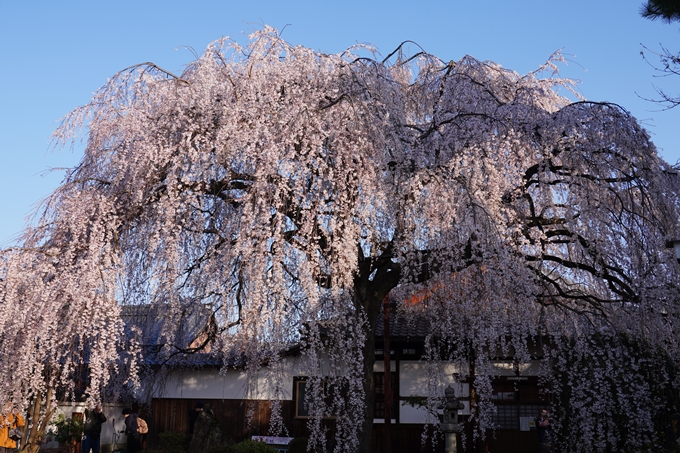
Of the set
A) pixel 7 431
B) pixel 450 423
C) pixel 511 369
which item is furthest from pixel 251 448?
pixel 511 369

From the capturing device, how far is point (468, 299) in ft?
32.8

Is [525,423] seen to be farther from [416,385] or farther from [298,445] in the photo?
[298,445]

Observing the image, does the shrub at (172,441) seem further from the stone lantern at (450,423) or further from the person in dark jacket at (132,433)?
the stone lantern at (450,423)

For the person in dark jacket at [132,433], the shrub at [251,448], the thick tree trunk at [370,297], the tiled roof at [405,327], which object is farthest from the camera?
the tiled roof at [405,327]

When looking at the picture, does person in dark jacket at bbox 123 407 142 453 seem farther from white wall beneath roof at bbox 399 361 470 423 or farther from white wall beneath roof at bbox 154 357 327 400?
white wall beneath roof at bbox 399 361 470 423

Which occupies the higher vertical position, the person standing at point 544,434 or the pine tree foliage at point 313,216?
the pine tree foliage at point 313,216

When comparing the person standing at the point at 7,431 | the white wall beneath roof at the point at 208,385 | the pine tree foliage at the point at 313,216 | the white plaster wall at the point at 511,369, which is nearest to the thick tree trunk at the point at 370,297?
the pine tree foliage at the point at 313,216

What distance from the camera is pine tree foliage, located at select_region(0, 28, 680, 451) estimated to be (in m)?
7.79

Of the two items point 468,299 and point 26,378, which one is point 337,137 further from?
point 26,378

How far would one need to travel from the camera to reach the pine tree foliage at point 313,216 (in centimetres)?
779

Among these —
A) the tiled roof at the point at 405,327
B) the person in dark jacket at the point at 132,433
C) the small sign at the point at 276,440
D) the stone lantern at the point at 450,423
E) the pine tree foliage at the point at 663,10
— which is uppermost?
the pine tree foliage at the point at 663,10

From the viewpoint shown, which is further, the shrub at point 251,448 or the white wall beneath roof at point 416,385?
the white wall beneath roof at point 416,385

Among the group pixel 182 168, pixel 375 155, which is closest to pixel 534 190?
pixel 375 155

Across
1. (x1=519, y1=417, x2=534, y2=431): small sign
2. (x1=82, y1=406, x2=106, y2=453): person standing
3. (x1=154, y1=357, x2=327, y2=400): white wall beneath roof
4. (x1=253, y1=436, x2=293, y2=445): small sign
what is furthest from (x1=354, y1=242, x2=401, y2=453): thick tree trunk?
(x1=154, y1=357, x2=327, y2=400): white wall beneath roof
